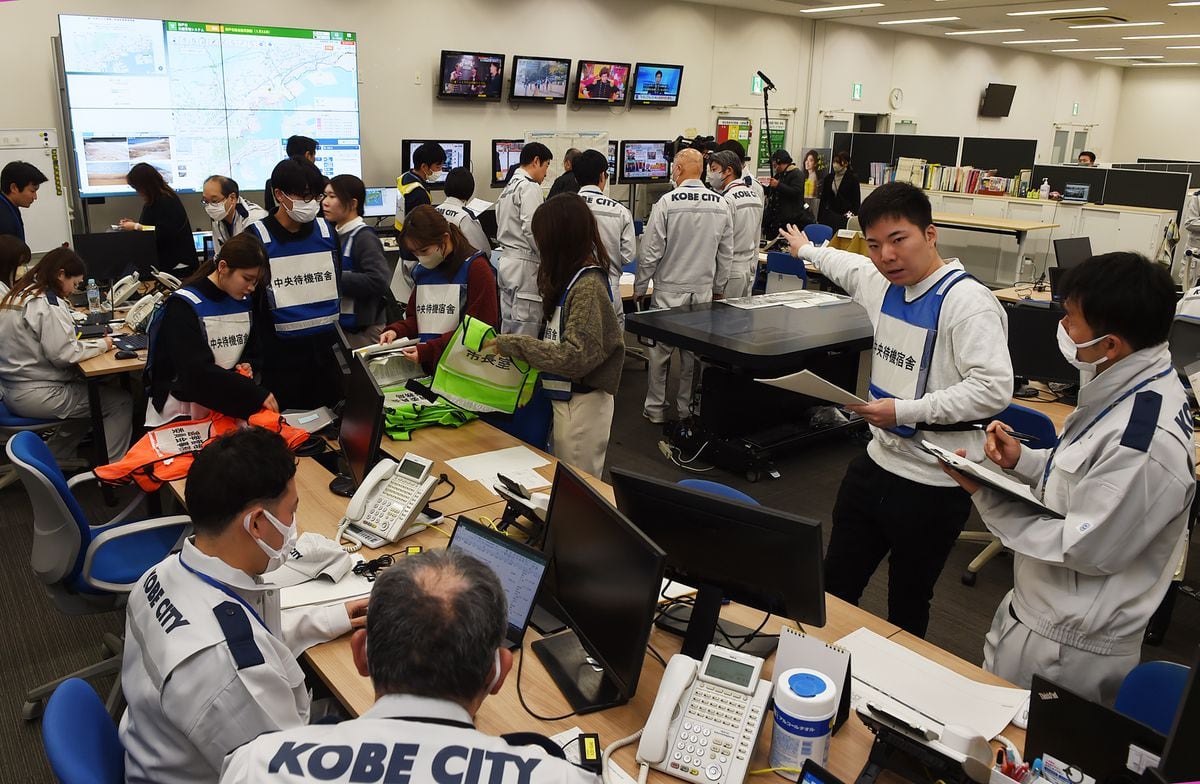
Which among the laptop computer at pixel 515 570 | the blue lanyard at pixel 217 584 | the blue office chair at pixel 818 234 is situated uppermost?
the blue office chair at pixel 818 234

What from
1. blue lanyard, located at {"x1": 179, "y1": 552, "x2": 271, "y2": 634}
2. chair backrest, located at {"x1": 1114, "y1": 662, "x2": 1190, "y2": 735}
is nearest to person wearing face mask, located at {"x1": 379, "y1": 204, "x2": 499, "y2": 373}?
blue lanyard, located at {"x1": 179, "y1": 552, "x2": 271, "y2": 634}

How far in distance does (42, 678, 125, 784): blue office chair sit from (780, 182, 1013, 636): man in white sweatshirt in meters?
1.99

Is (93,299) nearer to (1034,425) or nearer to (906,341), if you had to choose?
(906,341)

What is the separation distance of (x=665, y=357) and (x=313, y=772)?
4721 millimetres

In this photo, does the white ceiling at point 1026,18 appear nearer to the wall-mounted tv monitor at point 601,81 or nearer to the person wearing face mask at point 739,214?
the wall-mounted tv monitor at point 601,81

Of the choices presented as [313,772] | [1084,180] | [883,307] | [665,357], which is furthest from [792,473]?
[1084,180]

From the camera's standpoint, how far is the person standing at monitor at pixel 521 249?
5223 millimetres

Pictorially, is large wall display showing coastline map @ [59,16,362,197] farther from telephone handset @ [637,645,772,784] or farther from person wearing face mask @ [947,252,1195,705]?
person wearing face mask @ [947,252,1195,705]

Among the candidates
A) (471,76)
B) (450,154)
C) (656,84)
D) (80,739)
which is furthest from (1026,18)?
(80,739)

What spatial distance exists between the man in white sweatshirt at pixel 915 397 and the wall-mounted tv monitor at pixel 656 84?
770cm

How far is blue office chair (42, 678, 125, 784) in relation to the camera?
144cm

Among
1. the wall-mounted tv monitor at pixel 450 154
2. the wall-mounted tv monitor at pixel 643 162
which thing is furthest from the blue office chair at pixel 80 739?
the wall-mounted tv monitor at pixel 643 162

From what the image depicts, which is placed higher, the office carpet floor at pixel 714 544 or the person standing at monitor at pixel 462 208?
the person standing at monitor at pixel 462 208

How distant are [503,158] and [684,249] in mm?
3698
